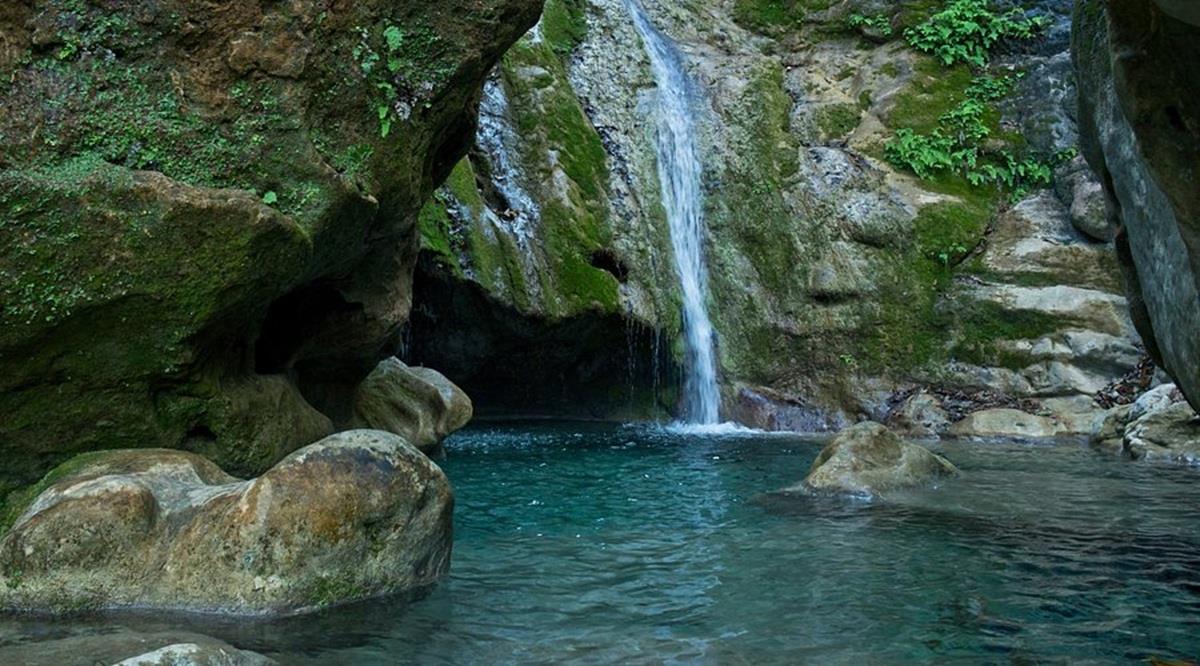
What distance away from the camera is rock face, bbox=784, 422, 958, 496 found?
31.8 ft

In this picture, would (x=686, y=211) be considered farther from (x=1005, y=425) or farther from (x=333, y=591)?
(x=333, y=591)

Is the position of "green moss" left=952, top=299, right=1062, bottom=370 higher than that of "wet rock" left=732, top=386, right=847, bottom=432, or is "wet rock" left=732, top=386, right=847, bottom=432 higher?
"green moss" left=952, top=299, right=1062, bottom=370

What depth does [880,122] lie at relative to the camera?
1967 centimetres

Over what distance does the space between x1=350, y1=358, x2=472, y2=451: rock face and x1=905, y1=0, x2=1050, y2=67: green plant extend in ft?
42.0

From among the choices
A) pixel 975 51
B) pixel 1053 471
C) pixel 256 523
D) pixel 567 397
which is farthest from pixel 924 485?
pixel 975 51

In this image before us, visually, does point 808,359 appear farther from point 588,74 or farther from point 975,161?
point 588,74

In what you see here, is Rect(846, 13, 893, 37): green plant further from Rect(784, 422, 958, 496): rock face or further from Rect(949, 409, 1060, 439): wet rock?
Rect(784, 422, 958, 496): rock face

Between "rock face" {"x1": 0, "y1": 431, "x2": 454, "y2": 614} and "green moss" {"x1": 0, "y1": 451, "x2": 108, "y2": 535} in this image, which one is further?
"green moss" {"x1": 0, "y1": 451, "x2": 108, "y2": 535}

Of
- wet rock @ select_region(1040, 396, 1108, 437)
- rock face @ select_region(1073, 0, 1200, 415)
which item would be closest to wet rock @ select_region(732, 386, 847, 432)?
wet rock @ select_region(1040, 396, 1108, 437)

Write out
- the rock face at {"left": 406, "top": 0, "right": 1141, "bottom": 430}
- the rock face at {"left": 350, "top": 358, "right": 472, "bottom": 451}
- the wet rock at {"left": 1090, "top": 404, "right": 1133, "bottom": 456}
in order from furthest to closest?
the rock face at {"left": 406, "top": 0, "right": 1141, "bottom": 430} < the wet rock at {"left": 1090, "top": 404, "right": 1133, "bottom": 456} < the rock face at {"left": 350, "top": 358, "right": 472, "bottom": 451}

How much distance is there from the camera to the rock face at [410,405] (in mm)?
11180

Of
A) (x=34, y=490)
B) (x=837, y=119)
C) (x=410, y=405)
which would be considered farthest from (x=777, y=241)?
(x=34, y=490)

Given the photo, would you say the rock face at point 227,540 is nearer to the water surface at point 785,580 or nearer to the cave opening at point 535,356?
the water surface at point 785,580

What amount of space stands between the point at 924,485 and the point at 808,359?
8.13 m
